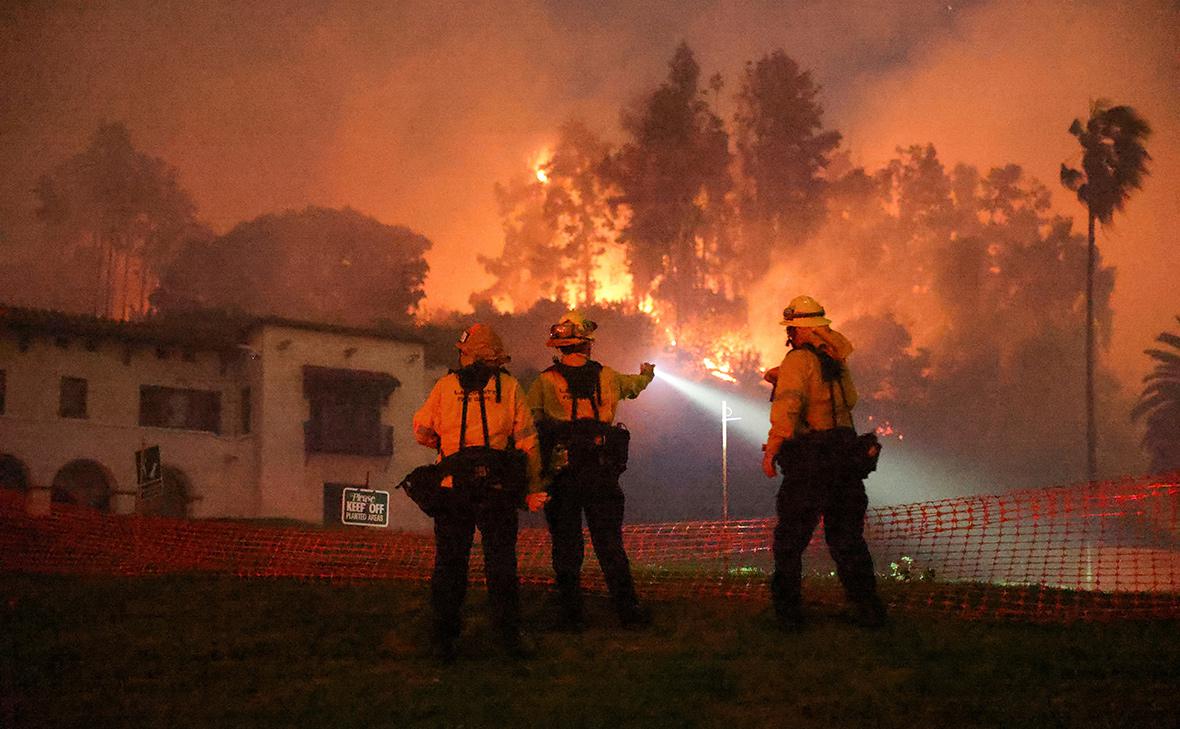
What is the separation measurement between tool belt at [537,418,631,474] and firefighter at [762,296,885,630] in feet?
3.68

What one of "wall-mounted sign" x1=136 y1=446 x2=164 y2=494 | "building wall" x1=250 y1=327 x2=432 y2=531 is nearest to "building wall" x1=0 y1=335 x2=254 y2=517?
"building wall" x1=250 y1=327 x2=432 y2=531

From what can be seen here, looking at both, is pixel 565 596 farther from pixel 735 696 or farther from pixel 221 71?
pixel 221 71

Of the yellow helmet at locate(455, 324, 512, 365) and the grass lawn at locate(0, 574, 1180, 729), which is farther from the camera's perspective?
the yellow helmet at locate(455, 324, 512, 365)

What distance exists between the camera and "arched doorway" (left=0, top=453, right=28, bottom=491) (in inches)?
1487

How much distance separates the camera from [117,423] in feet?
130

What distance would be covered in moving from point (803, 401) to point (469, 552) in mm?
2330

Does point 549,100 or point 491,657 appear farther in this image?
point 549,100

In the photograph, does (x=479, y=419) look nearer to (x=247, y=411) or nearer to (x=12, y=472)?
(x=12, y=472)

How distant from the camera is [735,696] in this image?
5320 millimetres

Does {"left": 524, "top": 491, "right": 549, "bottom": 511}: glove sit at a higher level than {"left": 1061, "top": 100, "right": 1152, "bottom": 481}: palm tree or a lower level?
lower

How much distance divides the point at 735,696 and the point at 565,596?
2293 millimetres

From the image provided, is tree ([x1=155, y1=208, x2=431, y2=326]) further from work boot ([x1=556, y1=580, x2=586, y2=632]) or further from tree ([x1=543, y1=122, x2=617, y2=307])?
work boot ([x1=556, y1=580, x2=586, y2=632])

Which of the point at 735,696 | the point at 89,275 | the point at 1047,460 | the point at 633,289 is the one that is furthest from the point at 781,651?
the point at 89,275

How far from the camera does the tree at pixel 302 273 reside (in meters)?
70.3
